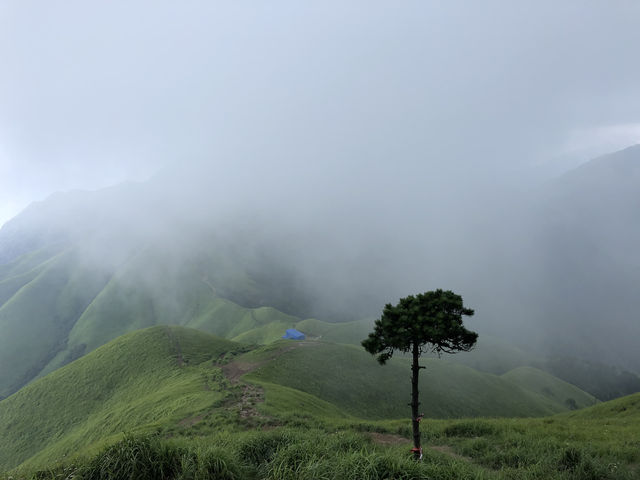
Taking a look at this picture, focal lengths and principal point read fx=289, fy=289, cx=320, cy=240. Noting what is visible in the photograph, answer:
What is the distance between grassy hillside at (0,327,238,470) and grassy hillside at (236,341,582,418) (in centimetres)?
851

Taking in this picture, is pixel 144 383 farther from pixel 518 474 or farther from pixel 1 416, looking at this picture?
pixel 518 474

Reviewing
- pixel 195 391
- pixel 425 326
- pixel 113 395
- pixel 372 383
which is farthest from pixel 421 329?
pixel 113 395

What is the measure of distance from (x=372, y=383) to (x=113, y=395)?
44.2 meters

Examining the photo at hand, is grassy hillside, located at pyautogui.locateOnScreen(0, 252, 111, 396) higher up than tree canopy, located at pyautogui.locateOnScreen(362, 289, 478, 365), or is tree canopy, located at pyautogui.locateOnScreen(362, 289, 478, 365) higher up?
tree canopy, located at pyautogui.locateOnScreen(362, 289, 478, 365)

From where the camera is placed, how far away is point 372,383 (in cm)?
5588

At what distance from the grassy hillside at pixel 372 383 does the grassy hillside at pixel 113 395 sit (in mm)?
8512

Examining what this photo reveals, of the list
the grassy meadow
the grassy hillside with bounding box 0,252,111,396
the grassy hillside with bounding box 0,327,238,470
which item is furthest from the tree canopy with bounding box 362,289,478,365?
the grassy hillside with bounding box 0,252,111,396

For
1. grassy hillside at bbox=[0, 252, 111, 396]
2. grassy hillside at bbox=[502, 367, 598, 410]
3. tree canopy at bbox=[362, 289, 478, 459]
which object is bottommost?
grassy hillside at bbox=[502, 367, 598, 410]

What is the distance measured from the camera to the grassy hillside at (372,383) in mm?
47562

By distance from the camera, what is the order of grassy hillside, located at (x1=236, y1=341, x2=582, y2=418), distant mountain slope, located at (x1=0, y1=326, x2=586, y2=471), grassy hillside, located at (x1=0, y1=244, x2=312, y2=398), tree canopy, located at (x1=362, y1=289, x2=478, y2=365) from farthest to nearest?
grassy hillside, located at (x1=0, y1=244, x2=312, y2=398)
grassy hillside, located at (x1=236, y1=341, x2=582, y2=418)
distant mountain slope, located at (x1=0, y1=326, x2=586, y2=471)
tree canopy, located at (x1=362, y1=289, x2=478, y2=365)

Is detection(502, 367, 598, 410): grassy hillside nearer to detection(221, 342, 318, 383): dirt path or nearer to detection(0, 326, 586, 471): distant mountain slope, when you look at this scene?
detection(0, 326, 586, 471): distant mountain slope

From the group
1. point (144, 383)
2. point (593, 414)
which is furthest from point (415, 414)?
point (144, 383)

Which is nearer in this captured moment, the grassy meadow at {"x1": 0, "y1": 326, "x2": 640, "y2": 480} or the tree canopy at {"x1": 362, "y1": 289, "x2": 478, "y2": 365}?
the grassy meadow at {"x1": 0, "y1": 326, "x2": 640, "y2": 480}

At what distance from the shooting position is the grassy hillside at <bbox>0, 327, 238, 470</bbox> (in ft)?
107
